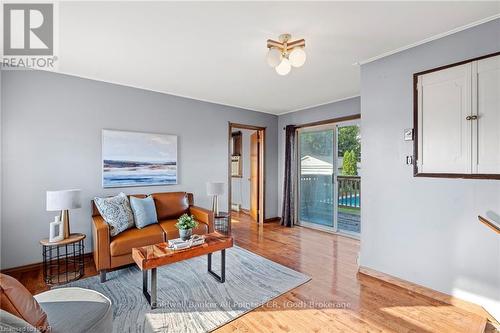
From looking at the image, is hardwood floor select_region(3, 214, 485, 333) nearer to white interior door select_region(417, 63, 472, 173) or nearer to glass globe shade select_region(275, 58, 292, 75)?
white interior door select_region(417, 63, 472, 173)

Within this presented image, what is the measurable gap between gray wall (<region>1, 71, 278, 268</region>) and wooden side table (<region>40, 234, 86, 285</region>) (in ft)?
0.52

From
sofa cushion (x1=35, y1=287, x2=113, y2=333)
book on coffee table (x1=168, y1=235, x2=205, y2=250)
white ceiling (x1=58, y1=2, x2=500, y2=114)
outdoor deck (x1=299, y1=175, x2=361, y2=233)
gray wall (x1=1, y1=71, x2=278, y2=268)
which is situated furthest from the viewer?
outdoor deck (x1=299, y1=175, x2=361, y2=233)

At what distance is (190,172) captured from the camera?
14.1 ft

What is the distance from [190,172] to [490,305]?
3919 mm

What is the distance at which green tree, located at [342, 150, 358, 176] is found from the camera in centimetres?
559

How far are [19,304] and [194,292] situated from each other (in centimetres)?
151

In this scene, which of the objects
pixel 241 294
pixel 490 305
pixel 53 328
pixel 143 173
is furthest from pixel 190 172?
pixel 490 305

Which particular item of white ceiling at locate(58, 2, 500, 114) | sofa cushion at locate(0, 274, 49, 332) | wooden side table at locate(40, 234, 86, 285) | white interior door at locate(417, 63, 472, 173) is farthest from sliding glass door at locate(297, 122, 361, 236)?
sofa cushion at locate(0, 274, 49, 332)

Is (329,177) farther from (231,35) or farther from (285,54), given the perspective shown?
(231,35)

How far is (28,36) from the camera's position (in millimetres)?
2262

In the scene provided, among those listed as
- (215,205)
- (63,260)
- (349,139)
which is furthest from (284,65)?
(349,139)

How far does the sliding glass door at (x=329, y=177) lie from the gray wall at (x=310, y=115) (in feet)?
0.72

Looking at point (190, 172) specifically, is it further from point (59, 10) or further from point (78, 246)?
point (59, 10)

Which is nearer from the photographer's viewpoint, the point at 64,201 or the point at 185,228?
the point at 185,228
